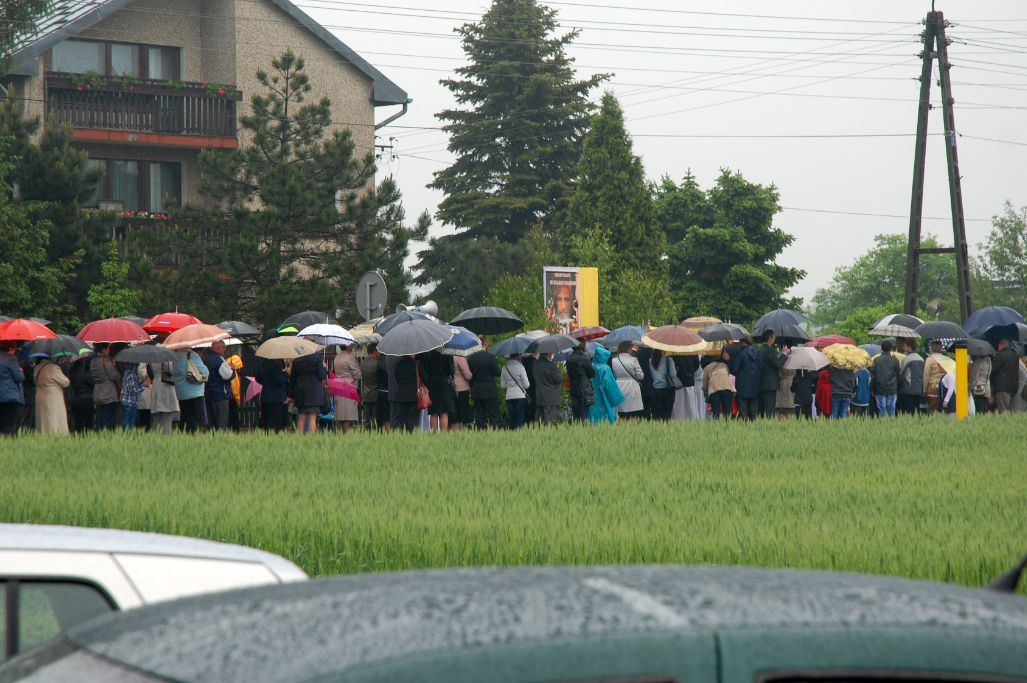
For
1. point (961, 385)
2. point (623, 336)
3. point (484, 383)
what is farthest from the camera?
point (623, 336)

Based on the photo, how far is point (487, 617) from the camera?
4.86ft

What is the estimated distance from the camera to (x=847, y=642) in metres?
1.46

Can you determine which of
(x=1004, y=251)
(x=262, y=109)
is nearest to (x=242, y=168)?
(x=262, y=109)

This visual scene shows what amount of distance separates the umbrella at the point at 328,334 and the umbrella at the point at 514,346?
2.73 meters

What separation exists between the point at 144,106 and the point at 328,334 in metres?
17.0

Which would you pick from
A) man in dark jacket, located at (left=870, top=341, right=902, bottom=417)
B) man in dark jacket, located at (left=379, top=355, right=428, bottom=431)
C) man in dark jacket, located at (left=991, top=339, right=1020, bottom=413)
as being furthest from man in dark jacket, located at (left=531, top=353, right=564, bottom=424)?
man in dark jacket, located at (left=991, top=339, right=1020, bottom=413)

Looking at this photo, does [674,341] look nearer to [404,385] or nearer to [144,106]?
[404,385]

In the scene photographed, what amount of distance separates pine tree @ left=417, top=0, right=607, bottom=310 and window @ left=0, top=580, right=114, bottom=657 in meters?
50.2

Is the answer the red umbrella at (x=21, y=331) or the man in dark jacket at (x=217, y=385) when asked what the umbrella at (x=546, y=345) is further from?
the red umbrella at (x=21, y=331)

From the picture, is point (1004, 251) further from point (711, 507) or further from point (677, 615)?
point (677, 615)

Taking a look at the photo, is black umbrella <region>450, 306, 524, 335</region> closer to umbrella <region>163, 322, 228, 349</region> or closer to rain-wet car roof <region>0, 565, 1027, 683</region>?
umbrella <region>163, 322, 228, 349</region>

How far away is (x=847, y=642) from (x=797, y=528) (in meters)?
5.53

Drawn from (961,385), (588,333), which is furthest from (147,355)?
(961,385)

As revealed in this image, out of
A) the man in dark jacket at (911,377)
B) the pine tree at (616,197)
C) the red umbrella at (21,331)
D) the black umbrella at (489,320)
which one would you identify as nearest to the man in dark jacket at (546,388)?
the black umbrella at (489,320)
